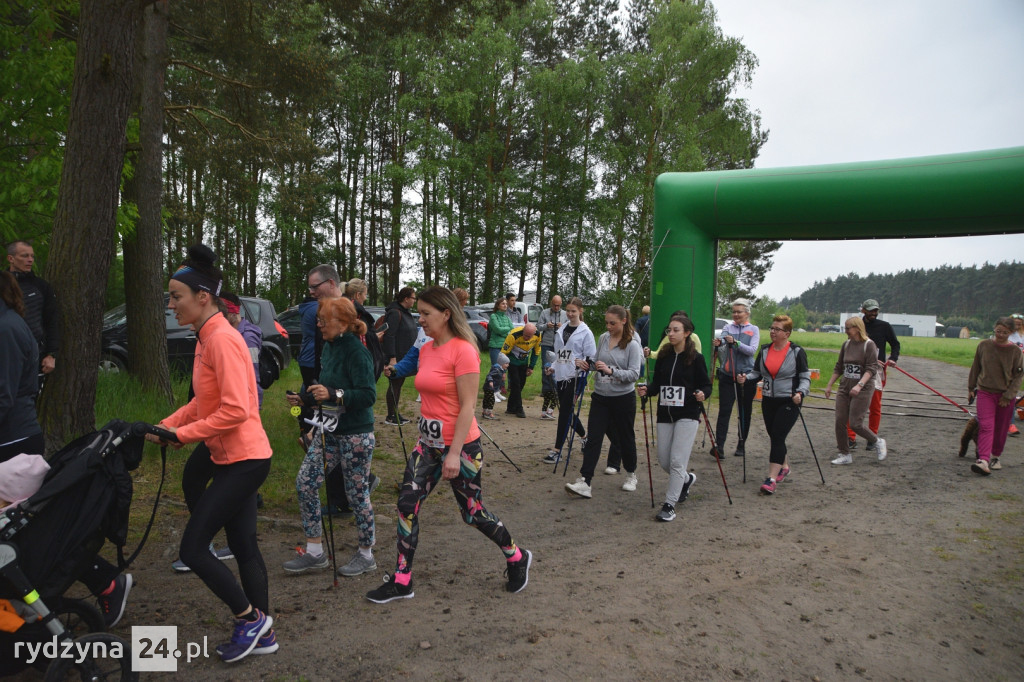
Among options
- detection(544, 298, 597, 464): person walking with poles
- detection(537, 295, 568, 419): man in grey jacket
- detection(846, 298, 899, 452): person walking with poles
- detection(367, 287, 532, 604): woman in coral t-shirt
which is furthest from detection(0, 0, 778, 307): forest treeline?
detection(367, 287, 532, 604): woman in coral t-shirt

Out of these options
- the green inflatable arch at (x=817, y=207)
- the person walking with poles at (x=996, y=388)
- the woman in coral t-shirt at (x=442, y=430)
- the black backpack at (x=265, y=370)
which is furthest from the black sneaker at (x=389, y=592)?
the green inflatable arch at (x=817, y=207)

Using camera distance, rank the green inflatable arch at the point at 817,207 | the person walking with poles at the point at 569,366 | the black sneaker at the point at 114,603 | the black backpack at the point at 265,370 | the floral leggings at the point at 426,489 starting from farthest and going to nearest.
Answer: the green inflatable arch at the point at 817,207 → the person walking with poles at the point at 569,366 → the black backpack at the point at 265,370 → the floral leggings at the point at 426,489 → the black sneaker at the point at 114,603

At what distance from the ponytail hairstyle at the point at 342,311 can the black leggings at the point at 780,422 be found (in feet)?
16.0

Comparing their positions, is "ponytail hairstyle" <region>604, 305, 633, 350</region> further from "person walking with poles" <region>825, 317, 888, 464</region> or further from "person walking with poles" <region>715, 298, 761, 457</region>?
"person walking with poles" <region>825, 317, 888, 464</region>

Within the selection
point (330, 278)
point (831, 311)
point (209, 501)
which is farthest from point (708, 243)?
point (209, 501)

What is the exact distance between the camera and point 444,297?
4.12 metres

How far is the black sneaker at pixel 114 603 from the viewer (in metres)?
3.66

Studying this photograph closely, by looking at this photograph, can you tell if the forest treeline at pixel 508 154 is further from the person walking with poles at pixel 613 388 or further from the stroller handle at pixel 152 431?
the stroller handle at pixel 152 431

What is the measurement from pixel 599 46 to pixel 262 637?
32234 mm

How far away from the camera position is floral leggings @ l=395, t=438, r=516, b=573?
4152 millimetres

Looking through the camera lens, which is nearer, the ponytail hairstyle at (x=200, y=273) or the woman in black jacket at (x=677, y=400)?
the ponytail hairstyle at (x=200, y=273)

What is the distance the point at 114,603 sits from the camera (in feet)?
12.1

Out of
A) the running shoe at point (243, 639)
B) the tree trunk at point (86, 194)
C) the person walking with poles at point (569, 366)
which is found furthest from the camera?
the person walking with poles at point (569, 366)

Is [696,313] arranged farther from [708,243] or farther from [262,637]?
[262,637]
